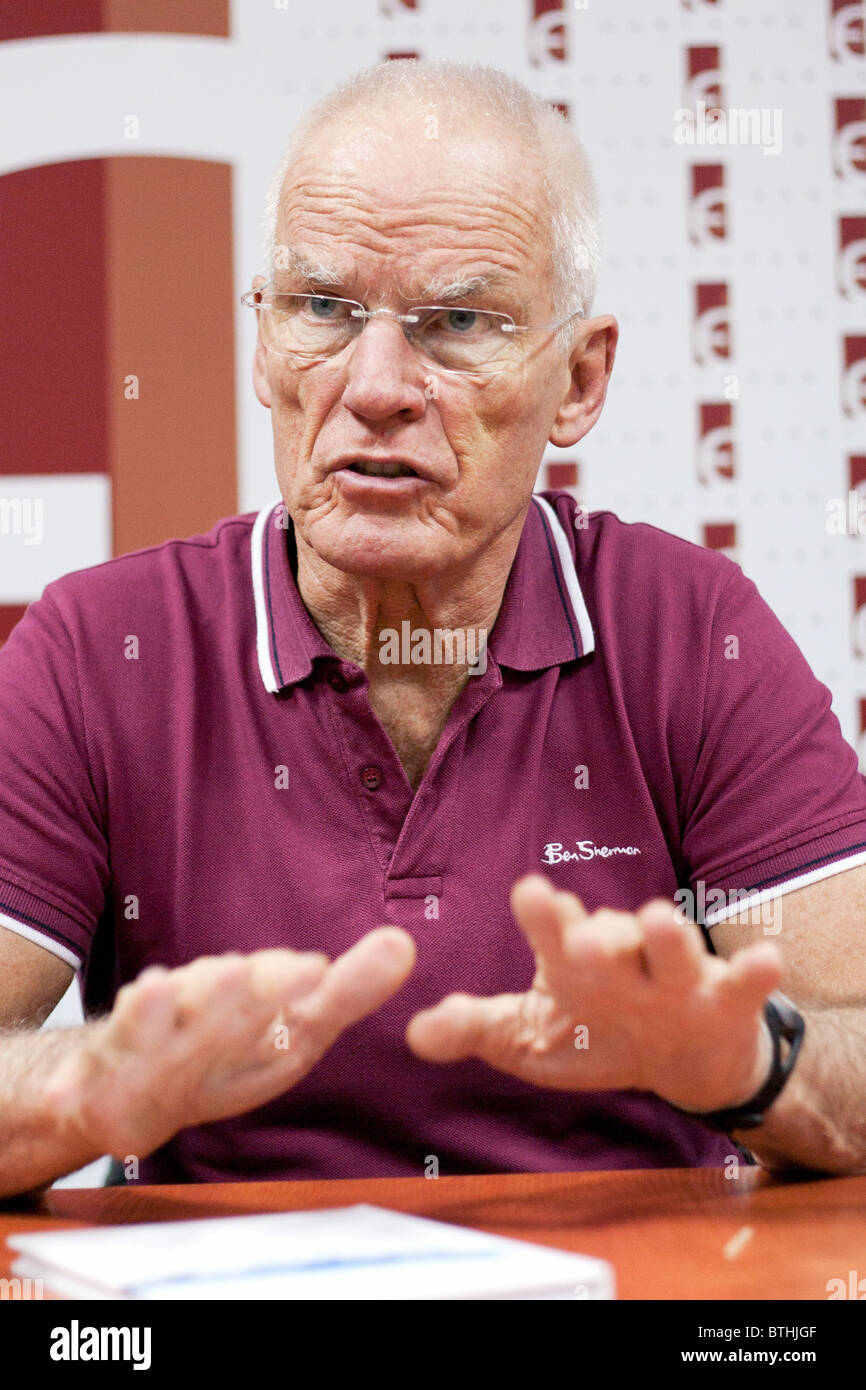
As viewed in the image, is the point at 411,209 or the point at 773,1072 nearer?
the point at 773,1072

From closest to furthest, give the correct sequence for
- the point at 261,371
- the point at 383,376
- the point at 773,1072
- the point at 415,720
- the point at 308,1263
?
the point at 308,1263 < the point at 773,1072 < the point at 383,376 < the point at 415,720 < the point at 261,371

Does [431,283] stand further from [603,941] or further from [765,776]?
[603,941]

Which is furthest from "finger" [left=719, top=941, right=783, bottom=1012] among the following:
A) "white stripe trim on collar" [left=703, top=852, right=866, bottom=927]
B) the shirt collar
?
the shirt collar

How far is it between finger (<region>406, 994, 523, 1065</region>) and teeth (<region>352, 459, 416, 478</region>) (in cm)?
56

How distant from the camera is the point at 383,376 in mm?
1257

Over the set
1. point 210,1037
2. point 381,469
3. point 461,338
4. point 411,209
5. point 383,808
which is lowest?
point 210,1037

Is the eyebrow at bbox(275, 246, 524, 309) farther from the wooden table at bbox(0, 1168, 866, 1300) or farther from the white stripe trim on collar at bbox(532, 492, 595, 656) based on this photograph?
the wooden table at bbox(0, 1168, 866, 1300)

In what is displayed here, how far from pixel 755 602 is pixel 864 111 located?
1.26m

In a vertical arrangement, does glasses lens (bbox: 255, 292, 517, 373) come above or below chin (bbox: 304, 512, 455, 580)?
above

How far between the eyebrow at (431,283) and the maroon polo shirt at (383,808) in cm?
29

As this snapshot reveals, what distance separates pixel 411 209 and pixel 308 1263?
0.94m

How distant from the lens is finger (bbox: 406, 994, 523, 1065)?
2.75 feet

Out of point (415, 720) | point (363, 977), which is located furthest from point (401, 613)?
point (363, 977)

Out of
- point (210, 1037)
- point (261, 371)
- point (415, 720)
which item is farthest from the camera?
point (261, 371)
